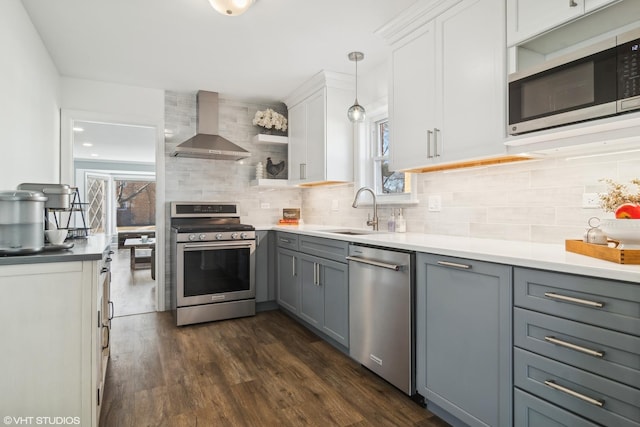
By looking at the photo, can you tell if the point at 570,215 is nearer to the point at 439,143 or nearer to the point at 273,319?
the point at 439,143

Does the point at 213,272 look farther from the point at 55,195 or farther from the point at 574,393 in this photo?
the point at 574,393

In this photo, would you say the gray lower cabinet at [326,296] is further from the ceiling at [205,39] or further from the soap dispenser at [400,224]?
the ceiling at [205,39]

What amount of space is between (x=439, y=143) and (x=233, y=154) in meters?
2.38

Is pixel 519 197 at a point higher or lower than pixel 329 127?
lower

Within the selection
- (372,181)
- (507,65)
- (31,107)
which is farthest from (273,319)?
(507,65)

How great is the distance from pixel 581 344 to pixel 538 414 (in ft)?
1.16

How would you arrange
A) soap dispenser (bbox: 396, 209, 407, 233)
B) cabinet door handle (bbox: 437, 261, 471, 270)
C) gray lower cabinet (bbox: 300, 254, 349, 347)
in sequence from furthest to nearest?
soap dispenser (bbox: 396, 209, 407, 233) → gray lower cabinet (bbox: 300, 254, 349, 347) → cabinet door handle (bbox: 437, 261, 471, 270)

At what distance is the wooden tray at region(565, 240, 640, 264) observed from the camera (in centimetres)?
127

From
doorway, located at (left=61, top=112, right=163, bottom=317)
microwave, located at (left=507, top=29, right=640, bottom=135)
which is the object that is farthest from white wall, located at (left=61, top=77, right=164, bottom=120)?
microwave, located at (left=507, top=29, right=640, bottom=135)

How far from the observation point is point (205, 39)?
2.84 meters

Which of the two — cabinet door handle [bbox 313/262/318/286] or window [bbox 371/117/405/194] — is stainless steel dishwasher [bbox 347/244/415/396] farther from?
window [bbox 371/117/405/194]

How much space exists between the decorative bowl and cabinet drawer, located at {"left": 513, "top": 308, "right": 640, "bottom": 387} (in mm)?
347

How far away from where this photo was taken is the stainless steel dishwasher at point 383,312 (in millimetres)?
2055

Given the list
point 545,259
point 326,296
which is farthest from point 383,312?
point 545,259
